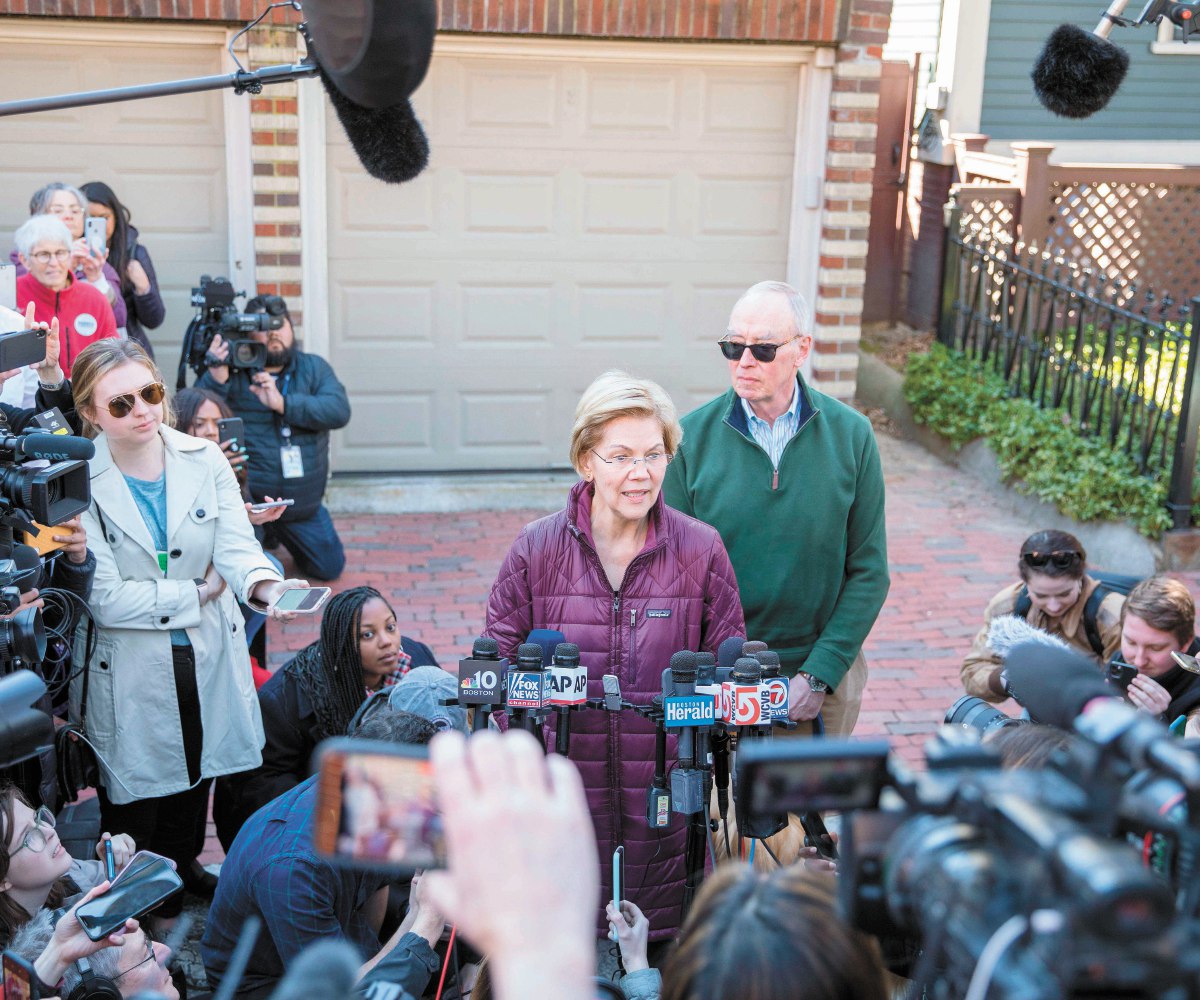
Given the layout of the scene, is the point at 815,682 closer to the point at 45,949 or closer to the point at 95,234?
the point at 45,949

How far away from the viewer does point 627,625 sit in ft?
10.9

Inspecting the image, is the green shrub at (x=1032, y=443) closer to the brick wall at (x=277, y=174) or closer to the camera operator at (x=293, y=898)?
the brick wall at (x=277, y=174)

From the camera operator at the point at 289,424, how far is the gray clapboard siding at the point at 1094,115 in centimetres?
728

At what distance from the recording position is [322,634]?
399 cm

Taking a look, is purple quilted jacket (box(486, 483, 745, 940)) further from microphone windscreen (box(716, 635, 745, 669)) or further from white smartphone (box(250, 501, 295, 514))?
white smartphone (box(250, 501, 295, 514))

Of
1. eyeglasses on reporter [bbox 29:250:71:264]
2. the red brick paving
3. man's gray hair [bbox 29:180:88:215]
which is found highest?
man's gray hair [bbox 29:180:88:215]

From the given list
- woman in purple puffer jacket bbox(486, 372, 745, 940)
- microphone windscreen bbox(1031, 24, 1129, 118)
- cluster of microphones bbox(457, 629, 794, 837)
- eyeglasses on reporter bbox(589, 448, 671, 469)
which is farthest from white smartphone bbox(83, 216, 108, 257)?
microphone windscreen bbox(1031, 24, 1129, 118)

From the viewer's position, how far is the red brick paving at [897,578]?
570 cm

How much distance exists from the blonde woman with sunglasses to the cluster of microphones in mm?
1201

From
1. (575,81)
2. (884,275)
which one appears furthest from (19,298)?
(884,275)

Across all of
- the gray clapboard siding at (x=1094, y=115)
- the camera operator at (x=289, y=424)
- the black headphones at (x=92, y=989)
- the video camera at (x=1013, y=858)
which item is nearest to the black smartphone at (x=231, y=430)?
the camera operator at (x=289, y=424)

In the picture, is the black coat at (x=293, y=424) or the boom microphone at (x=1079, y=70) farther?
the black coat at (x=293, y=424)

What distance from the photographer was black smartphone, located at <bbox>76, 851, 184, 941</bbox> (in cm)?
247

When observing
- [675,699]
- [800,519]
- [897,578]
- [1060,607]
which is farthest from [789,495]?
[897,578]
